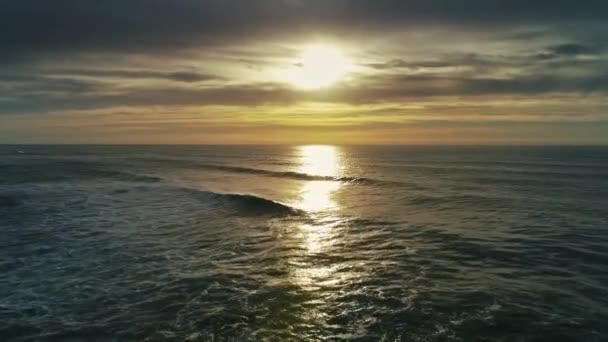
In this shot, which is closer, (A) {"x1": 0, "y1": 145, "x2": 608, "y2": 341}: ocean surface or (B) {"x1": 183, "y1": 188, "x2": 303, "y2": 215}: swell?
(A) {"x1": 0, "y1": 145, "x2": 608, "y2": 341}: ocean surface

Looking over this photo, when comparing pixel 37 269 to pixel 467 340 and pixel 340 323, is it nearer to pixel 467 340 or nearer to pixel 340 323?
pixel 340 323

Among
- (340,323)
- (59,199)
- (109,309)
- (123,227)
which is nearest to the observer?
(340,323)

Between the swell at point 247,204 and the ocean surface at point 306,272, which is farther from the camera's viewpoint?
the swell at point 247,204

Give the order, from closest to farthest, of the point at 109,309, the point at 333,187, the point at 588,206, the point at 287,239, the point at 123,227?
the point at 109,309
the point at 287,239
the point at 123,227
the point at 588,206
the point at 333,187

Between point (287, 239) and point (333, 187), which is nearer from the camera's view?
point (287, 239)

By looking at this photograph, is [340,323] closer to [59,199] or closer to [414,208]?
[414,208]

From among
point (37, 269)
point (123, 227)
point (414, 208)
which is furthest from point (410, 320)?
point (414, 208)

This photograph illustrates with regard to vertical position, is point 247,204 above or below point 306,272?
above

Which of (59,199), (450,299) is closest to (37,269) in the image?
(450,299)

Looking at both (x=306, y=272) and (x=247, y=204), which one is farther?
(x=247, y=204)
